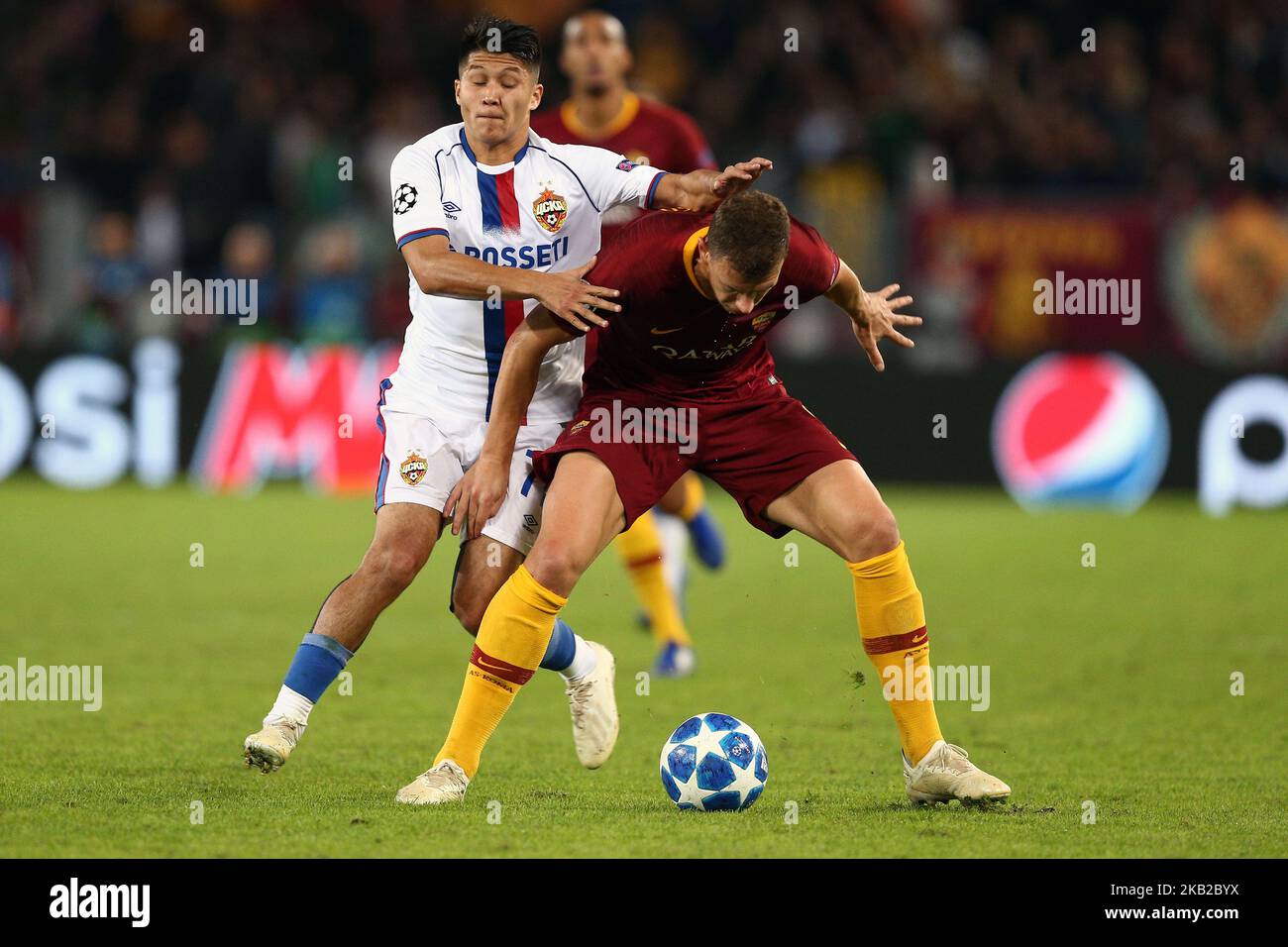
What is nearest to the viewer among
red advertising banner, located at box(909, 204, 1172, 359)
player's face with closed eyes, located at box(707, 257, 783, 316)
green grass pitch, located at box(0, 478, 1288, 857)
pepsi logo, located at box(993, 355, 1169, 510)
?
green grass pitch, located at box(0, 478, 1288, 857)

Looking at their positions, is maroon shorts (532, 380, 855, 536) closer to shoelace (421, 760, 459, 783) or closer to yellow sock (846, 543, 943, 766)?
yellow sock (846, 543, 943, 766)

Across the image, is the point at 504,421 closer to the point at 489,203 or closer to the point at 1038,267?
the point at 489,203

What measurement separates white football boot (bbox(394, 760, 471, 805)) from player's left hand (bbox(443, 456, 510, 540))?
2.44 ft

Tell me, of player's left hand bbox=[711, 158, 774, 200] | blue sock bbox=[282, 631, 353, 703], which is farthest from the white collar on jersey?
blue sock bbox=[282, 631, 353, 703]

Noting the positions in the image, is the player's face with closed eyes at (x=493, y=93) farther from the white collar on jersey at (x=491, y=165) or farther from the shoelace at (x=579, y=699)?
the shoelace at (x=579, y=699)

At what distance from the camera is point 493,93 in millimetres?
5707

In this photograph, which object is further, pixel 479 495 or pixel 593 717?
pixel 593 717

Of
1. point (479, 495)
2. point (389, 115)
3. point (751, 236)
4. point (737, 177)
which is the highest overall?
point (389, 115)

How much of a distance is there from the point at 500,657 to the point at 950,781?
4.52ft

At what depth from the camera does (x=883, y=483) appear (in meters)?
15.6

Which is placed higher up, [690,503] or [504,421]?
[504,421]

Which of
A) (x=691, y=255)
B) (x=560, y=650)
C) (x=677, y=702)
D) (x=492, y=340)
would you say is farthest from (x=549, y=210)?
(x=677, y=702)

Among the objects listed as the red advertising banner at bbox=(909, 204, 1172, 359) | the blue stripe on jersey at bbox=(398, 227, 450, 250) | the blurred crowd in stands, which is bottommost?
the blue stripe on jersey at bbox=(398, 227, 450, 250)

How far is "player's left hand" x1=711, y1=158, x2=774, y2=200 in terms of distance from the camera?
530cm
